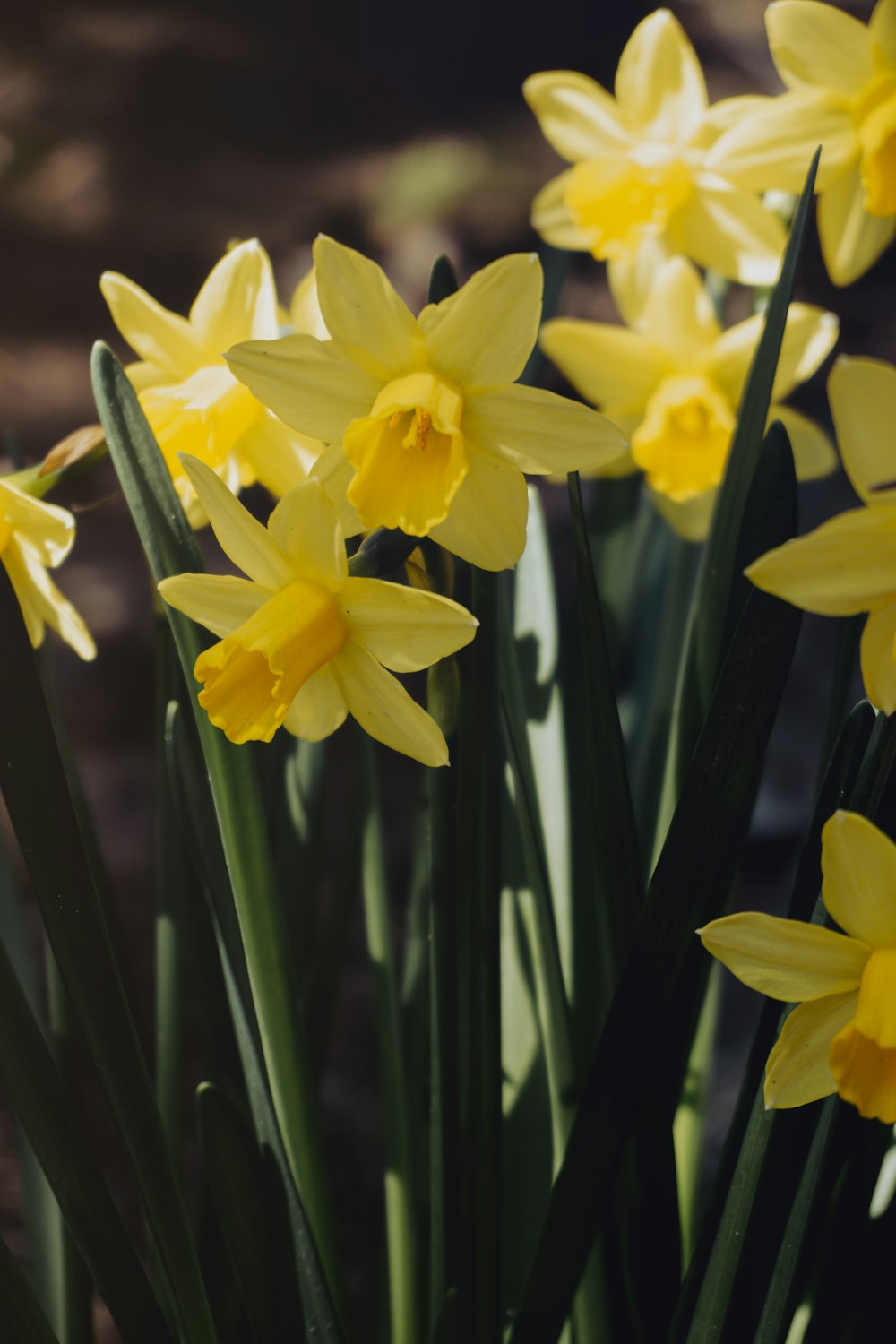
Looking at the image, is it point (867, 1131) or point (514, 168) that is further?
point (514, 168)

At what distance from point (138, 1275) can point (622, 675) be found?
2.14ft

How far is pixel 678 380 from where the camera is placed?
86cm

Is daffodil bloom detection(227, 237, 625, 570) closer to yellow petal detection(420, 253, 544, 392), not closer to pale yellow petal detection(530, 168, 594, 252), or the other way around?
yellow petal detection(420, 253, 544, 392)

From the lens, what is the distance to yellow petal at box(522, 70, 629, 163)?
2.55 ft

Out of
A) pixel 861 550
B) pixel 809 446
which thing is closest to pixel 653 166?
pixel 809 446

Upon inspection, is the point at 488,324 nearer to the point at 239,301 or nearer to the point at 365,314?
the point at 365,314

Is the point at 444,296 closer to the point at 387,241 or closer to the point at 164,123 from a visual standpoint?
the point at 387,241

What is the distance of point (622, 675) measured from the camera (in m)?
1.03

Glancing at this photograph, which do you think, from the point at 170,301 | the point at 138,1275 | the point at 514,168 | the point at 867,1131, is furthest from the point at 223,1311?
the point at 514,168

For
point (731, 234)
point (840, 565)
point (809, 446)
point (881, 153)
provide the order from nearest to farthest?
point (840, 565), point (881, 153), point (731, 234), point (809, 446)

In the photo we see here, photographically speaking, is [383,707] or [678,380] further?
[678,380]

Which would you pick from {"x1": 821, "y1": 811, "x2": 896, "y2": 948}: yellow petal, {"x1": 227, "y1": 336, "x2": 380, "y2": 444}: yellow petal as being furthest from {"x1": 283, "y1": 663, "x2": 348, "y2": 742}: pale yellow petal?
{"x1": 821, "y1": 811, "x2": 896, "y2": 948}: yellow petal

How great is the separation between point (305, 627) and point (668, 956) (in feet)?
0.78

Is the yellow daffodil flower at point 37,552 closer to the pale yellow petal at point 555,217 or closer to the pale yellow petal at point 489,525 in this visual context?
the pale yellow petal at point 489,525
